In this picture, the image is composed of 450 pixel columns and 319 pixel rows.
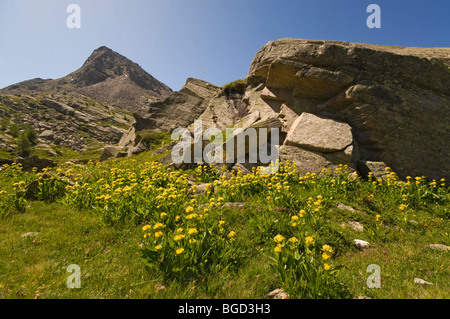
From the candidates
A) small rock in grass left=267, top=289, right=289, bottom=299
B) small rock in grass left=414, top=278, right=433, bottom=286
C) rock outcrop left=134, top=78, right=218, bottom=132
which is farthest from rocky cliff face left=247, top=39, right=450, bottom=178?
rock outcrop left=134, top=78, right=218, bottom=132

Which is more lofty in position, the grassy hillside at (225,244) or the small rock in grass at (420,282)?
the grassy hillside at (225,244)

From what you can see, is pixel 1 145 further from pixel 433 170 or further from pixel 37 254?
pixel 433 170

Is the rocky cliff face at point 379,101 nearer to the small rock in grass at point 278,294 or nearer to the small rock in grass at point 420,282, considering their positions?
the small rock in grass at point 420,282

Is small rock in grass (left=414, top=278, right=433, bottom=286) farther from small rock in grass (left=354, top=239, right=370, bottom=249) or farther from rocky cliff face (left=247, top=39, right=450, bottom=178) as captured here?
rocky cliff face (left=247, top=39, right=450, bottom=178)

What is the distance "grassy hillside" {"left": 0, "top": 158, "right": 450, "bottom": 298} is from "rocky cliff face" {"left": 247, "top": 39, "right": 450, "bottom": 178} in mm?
4342

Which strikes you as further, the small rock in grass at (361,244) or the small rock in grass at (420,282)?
the small rock in grass at (361,244)

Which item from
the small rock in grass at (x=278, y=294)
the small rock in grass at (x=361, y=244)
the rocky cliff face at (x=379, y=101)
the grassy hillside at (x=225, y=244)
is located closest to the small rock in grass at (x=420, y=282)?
the grassy hillside at (x=225, y=244)

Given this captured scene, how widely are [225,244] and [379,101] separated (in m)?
14.6

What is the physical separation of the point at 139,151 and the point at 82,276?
21048 millimetres

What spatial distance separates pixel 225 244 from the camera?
4824 millimetres

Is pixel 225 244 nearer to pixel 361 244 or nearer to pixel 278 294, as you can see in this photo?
pixel 278 294

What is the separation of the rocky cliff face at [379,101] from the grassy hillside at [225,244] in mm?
4342

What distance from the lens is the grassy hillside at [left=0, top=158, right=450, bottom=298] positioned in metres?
3.64

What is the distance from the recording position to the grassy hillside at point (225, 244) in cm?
364
